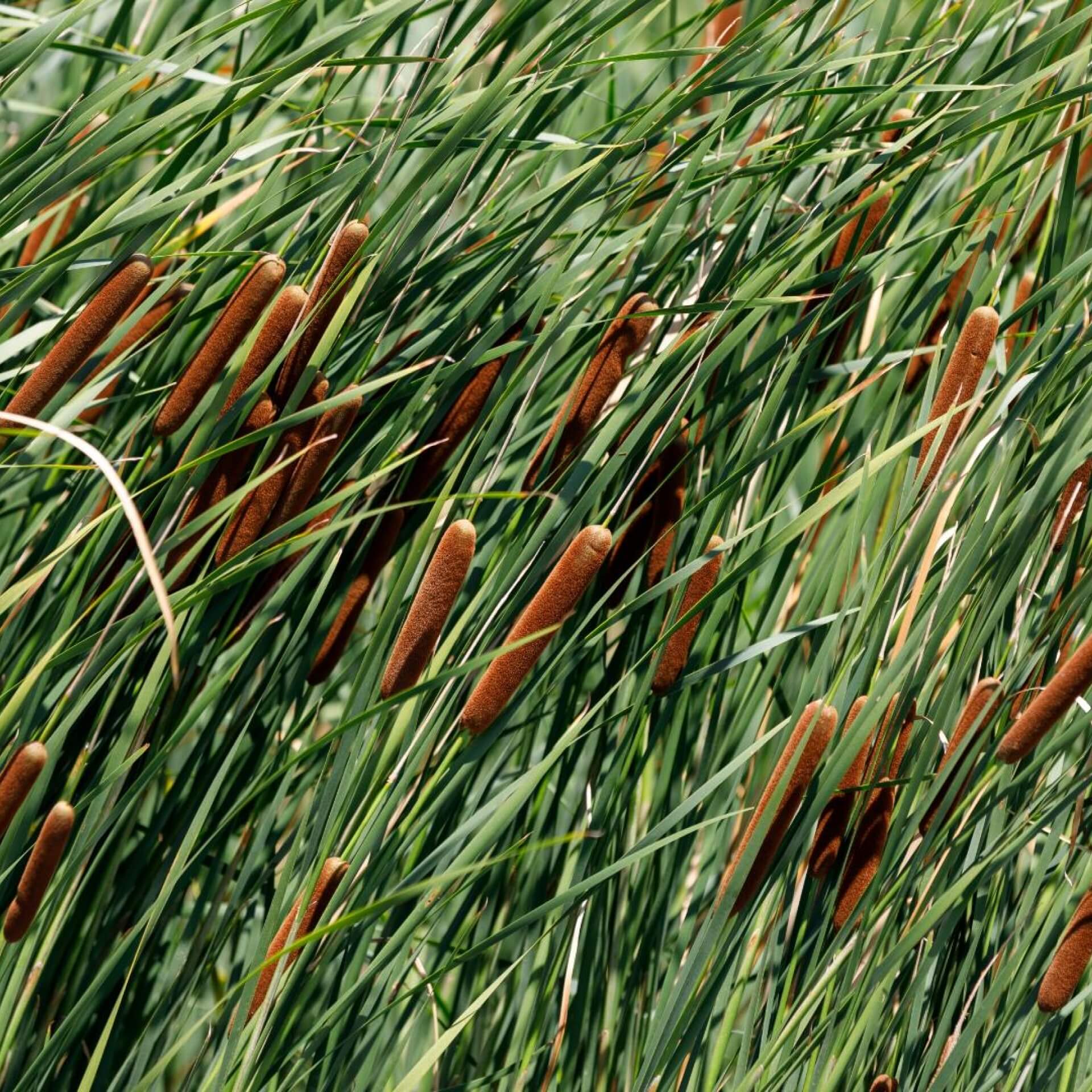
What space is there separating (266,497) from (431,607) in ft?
0.66

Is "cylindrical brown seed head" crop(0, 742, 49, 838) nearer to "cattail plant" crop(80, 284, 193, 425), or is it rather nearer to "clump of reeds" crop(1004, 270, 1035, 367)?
"cattail plant" crop(80, 284, 193, 425)

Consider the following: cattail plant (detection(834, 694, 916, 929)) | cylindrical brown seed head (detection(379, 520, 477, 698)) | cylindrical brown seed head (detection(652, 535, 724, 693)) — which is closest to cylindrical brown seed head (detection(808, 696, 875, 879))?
cattail plant (detection(834, 694, 916, 929))

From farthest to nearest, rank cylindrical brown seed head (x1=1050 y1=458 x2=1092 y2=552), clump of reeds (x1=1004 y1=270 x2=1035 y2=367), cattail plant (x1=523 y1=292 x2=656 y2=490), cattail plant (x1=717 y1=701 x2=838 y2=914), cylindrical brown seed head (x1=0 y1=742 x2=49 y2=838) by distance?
1. clump of reeds (x1=1004 y1=270 x2=1035 y2=367)
2. cylindrical brown seed head (x1=1050 y1=458 x2=1092 y2=552)
3. cattail plant (x1=523 y1=292 x2=656 y2=490)
4. cattail plant (x1=717 y1=701 x2=838 y2=914)
5. cylindrical brown seed head (x1=0 y1=742 x2=49 y2=838)

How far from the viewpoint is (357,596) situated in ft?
3.65

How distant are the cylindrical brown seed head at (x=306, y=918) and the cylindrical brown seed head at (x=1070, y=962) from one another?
0.61 metres

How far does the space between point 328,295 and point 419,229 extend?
0.40 ft

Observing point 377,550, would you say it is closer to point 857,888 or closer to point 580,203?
point 580,203

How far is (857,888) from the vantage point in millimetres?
1117

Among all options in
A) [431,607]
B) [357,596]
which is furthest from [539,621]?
[357,596]

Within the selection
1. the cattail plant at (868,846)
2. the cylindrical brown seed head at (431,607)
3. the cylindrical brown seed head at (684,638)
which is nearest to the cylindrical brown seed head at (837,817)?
the cattail plant at (868,846)

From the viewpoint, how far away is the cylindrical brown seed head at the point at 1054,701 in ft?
3.11

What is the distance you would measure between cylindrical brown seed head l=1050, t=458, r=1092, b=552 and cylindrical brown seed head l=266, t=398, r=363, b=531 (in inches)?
26.5

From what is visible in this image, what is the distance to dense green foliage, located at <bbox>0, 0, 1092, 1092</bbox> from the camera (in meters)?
1.06

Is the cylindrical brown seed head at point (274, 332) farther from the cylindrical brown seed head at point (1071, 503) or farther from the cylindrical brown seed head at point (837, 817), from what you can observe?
the cylindrical brown seed head at point (1071, 503)
